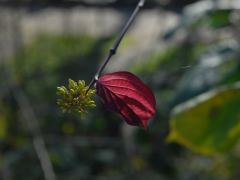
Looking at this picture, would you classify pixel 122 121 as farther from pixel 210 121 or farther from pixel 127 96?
pixel 127 96

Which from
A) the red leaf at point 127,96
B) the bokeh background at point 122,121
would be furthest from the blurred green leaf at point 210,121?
the red leaf at point 127,96

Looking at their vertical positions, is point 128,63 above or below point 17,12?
below

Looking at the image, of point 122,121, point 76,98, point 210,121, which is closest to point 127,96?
point 76,98

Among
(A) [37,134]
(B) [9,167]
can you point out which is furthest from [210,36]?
(B) [9,167]

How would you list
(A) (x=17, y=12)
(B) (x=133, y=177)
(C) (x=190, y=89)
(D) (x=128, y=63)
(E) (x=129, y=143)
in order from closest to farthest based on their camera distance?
(C) (x=190, y=89) → (B) (x=133, y=177) → (E) (x=129, y=143) → (D) (x=128, y=63) → (A) (x=17, y=12)

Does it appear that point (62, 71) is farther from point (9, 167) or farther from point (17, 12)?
point (9, 167)

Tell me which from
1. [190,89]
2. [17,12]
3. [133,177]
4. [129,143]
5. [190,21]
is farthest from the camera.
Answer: [17,12]

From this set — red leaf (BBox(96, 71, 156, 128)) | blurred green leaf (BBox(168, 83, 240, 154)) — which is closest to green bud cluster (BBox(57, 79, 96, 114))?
red leaf (BBox(96, 71, 156, 128))

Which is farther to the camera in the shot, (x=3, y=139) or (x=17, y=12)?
(x=17, y=12)
